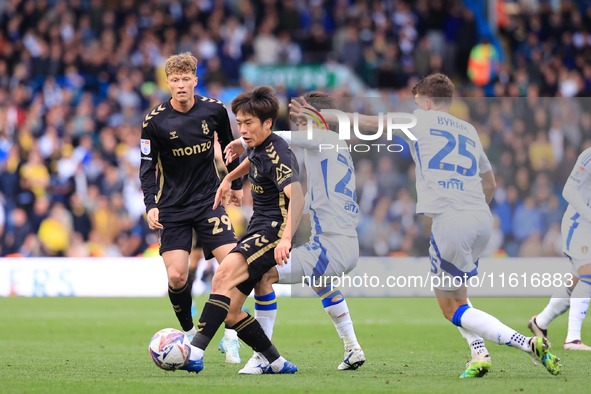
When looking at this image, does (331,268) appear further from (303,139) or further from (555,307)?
(555,307)

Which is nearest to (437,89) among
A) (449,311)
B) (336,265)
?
(336,265)

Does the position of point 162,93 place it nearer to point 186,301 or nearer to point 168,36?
point 168,36

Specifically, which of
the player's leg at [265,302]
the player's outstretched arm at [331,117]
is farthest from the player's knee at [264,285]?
the player's outstretched arm at [331,117]

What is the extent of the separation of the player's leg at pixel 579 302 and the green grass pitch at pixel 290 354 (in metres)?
0.20

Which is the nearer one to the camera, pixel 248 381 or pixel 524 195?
pixel 248 381

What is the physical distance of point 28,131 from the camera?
53.1 ft

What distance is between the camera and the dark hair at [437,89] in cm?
583

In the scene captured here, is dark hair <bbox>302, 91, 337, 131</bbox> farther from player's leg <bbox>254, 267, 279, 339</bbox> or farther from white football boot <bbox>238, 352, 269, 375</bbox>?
white football boot <bbox>238, 352, 269, 375</bbox>

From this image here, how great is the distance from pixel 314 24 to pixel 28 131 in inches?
308

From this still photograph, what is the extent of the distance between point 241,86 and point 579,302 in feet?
38.3

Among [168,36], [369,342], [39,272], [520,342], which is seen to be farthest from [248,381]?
[168,36]

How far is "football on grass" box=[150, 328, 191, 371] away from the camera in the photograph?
516 centimetres

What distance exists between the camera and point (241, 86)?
17812mm

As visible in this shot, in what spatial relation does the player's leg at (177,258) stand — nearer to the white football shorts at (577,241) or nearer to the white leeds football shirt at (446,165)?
the white leeds football shirt at (446,165)
